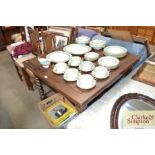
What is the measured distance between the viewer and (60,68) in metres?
1.33

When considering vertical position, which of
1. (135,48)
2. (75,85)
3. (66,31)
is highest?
(66,31)

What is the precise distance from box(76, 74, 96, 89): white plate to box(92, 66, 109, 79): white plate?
5 centimetres

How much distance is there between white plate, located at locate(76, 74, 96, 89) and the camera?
1113mm

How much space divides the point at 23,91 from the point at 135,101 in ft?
5.65

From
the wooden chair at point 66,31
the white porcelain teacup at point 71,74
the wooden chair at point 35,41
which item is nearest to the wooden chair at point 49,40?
the wooden chair at point 35,41

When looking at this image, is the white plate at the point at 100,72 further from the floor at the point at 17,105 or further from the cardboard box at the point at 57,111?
the floor at the point at 17,105

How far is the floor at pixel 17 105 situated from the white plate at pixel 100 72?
0.89 m

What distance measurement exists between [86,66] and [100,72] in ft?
0.50

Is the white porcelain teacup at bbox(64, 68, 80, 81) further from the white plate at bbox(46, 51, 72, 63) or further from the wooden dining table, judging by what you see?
the white plate at bbox(46, 51, 72, 63)

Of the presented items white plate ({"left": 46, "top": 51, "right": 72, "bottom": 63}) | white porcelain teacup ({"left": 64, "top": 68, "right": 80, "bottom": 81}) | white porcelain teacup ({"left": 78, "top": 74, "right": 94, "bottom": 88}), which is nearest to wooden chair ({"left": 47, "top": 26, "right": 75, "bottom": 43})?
white plate ({"left": 46, "top": 51, "right": 72, "bottom": 63})

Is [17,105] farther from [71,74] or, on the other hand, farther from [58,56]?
[71,74]

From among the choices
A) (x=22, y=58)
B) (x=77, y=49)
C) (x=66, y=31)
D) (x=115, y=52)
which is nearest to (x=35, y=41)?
(x=22, y=58)
